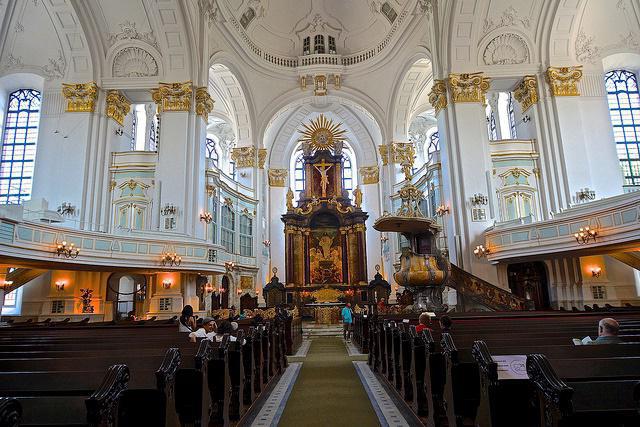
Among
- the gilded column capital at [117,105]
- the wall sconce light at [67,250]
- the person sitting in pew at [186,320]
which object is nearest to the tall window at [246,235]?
the gilded column capital at [117,105]

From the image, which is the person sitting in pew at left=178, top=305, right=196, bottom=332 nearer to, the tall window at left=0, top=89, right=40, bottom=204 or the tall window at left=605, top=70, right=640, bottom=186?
the tall window at left=0, top=89, right=40, bottom=204

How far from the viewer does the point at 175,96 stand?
18.3 meters

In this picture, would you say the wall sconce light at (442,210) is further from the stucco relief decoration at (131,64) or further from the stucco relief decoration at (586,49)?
the stucco relief decoration at (131,64)

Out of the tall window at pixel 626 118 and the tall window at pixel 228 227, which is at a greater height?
the tall window at pixel 626 118

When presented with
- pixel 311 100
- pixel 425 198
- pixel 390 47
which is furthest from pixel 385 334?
pixel 311 100

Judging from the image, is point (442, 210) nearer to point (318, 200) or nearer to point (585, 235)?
point (585, 235)

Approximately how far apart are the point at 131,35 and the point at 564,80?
61.5ft

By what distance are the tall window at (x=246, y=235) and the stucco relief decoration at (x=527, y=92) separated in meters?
15.7

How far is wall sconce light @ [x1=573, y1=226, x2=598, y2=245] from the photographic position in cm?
1189

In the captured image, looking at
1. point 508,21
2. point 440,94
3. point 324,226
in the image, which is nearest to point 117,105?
point 440,94

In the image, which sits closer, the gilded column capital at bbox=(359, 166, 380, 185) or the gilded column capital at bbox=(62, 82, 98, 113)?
the gilded column capital at bbox=(62, 82, 98, 113)

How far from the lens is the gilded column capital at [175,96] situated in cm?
1822

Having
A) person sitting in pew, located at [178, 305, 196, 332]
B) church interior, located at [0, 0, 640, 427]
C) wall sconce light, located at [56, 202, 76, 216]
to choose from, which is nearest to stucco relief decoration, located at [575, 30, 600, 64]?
church interior, located at [0, 0, 640, 427]

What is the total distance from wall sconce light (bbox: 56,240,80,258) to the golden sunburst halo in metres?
19.0
